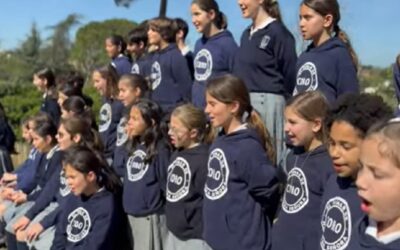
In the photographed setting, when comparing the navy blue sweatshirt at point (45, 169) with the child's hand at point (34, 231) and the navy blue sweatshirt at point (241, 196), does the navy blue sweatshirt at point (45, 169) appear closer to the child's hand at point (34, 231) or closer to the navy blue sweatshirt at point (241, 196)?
the child's hand at point (34, 231)

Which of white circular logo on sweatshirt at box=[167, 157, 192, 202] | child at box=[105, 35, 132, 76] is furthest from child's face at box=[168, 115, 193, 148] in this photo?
child at box=[105, 35, 132, 76]

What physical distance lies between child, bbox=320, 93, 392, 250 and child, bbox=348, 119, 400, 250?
0.60 metres

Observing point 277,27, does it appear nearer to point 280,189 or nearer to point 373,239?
point 280,189

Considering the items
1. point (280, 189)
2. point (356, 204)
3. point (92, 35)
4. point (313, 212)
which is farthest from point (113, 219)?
point (92, 35)

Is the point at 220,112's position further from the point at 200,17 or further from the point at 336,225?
the point at 200,17

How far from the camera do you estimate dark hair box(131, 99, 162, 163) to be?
5.39 metres

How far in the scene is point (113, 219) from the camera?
529 cm

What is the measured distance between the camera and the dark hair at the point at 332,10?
4691mm

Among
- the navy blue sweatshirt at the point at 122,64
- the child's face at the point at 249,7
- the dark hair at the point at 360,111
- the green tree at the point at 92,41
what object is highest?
the child's face at the point at 249,7

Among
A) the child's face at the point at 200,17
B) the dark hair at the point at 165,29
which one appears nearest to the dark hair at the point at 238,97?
the child's face at the point at 200,17

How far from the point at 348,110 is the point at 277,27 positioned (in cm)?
221

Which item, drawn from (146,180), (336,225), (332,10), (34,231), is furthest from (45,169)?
(336,225)

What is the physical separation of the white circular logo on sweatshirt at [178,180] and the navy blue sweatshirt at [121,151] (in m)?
0.86

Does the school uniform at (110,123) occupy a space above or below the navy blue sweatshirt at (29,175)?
above
